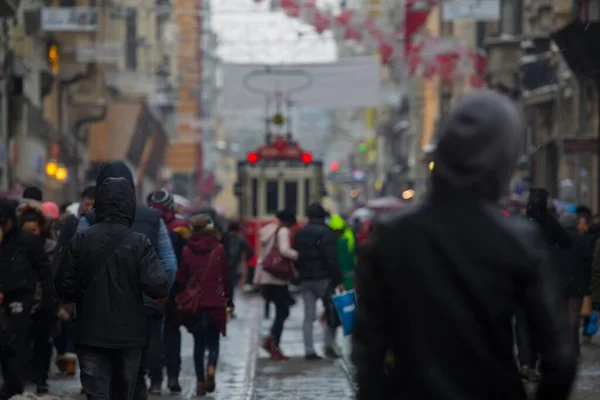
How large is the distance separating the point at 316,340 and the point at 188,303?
21.3ft

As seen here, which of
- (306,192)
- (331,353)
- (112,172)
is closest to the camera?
(112,172)

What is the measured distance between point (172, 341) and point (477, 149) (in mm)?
8770

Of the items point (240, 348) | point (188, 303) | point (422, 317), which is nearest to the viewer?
point (422, 317)

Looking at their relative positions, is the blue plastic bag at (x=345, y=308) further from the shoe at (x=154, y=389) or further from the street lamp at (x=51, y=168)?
the street lamp at (x=51, y=168)

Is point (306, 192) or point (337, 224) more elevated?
point (337, 224)

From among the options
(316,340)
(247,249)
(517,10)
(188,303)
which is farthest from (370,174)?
(188,303)

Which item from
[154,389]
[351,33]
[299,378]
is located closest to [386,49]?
[351,33]

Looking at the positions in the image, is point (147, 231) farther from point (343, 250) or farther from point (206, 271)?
point (343, 250)

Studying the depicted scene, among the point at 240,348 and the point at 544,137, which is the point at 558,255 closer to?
the point at 240,348

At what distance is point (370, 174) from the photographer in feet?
307

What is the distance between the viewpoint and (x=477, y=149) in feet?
14.1

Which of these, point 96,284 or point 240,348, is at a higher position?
point 96,284

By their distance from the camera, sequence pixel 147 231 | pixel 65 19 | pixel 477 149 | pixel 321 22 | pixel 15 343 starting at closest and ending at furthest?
pixel 477 149 < pixel 147 231 < pixel 15 343 < pixel 65 19 < pixel 321 22

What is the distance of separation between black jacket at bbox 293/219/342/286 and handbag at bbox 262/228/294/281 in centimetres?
11
